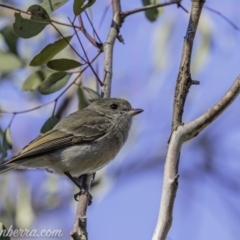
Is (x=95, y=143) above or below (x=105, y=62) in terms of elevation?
below

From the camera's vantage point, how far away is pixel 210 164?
5145 millimetres

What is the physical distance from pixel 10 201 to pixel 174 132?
126 inches

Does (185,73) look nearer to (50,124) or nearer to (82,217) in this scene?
(82,217)

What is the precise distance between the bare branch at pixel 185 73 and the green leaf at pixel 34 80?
1.89 metres

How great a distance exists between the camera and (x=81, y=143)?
3.71m

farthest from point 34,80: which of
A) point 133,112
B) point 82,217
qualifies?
point 82,217

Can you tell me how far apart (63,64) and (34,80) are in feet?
1.98

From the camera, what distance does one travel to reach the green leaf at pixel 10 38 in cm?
404

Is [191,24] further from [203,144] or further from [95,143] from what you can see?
[203,144]

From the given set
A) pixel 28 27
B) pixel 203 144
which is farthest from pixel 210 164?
pixel 28 27

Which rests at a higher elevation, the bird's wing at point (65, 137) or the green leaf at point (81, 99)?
the green leaf at point (81, 99)

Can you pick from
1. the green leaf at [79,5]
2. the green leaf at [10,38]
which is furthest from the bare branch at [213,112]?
the green leaf at [10,38]

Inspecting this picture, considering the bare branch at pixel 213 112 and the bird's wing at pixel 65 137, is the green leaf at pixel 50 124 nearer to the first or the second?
the bird's wing at pixel 65 137

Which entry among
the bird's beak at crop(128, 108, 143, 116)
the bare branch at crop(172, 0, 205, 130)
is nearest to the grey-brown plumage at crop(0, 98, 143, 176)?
the bird's beak at crop(128, 108, 143, 116)
